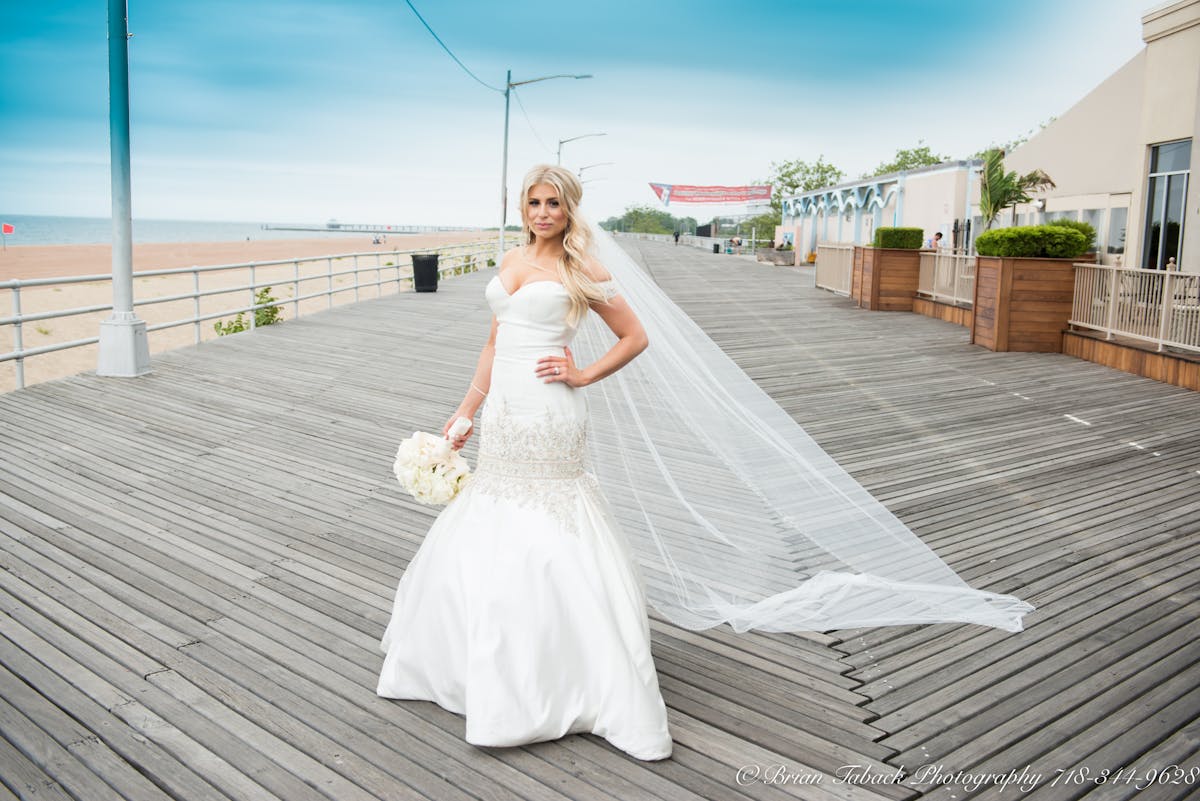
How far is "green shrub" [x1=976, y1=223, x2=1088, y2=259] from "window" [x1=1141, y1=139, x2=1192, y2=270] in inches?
186

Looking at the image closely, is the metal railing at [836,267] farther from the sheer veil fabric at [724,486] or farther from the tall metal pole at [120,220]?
the sheer veil fabric at [724,486]

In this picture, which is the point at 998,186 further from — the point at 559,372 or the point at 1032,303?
the point at 559,372

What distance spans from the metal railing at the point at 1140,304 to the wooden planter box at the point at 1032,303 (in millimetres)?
183

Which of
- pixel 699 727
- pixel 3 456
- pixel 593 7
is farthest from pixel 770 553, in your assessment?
pixel 593 7

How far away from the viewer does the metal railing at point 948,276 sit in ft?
57.1

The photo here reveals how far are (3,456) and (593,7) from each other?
25479 mm

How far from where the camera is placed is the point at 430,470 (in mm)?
3666

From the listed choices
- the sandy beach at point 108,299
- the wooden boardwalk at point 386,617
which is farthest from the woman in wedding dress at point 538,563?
the sandy beach at point 108,299

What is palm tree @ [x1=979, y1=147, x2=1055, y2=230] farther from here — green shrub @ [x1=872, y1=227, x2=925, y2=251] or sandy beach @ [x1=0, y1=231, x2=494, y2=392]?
sandy beach @ [x1=0, y1=231, x2=494, y2=392]

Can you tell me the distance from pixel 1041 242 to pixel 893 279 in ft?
20.6

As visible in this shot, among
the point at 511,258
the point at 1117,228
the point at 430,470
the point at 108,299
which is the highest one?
the point at 1117,228

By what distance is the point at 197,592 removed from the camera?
461 cm

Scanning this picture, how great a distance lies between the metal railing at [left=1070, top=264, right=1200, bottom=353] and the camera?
10.9 meters

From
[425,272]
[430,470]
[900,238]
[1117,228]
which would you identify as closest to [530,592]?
[430,470]
